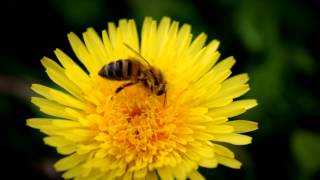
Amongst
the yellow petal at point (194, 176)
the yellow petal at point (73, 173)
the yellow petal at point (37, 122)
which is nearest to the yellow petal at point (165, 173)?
the yellow petal at point (194, 176)

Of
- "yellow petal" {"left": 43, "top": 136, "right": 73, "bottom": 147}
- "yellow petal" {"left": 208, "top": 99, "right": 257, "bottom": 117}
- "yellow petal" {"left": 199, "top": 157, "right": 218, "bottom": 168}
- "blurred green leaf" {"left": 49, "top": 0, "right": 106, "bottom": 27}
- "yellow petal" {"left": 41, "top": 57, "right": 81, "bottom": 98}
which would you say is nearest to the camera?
"yellow petal" {"left": 199, "top": 157, "right": 218, "bottom": 168}

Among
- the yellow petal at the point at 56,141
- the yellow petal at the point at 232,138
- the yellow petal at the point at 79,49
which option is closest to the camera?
the yellow petal at the point at 56,141

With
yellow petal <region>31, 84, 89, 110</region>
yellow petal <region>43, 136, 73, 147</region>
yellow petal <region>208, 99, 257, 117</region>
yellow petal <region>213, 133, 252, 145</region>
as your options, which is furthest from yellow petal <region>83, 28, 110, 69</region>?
yellow petal <region>213, 133, 252, 145</region>

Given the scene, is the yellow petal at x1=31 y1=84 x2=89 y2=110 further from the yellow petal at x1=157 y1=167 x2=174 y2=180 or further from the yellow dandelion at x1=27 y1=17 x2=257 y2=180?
the yellow petal at x1=157 y1=167 x2=174 y2=180

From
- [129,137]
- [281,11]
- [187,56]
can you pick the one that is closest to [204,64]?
[187,56]

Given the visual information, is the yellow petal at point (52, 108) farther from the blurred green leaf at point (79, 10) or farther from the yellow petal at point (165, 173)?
the blurred green leaf at point (79, 10)

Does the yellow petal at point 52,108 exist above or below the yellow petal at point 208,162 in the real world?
above

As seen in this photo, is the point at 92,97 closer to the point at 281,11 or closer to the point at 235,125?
the point at 235,125

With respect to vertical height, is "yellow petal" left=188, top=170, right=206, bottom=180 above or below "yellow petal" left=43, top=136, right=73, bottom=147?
below
